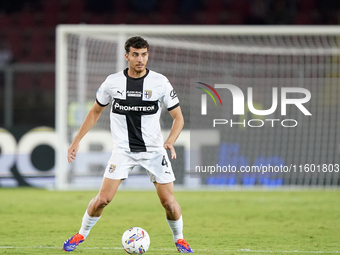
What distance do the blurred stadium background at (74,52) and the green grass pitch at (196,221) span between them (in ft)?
2.26

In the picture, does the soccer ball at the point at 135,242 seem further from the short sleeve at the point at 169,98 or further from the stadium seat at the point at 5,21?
the stadium seat at the point at 5,21

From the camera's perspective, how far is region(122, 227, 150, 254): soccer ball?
5.00 metres

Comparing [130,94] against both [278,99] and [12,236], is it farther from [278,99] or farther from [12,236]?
[278,99]

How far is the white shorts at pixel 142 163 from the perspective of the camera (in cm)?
513

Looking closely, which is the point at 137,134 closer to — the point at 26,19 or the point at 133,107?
the point at 133,107

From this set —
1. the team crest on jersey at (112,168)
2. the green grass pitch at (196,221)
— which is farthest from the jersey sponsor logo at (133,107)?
the green grass pitch at (196,221)

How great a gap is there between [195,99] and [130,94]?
20.7 ft

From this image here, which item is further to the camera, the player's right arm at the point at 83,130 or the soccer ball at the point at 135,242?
the player's right arm at the point at 83,130

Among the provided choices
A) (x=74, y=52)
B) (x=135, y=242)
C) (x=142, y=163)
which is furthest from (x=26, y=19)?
(x=135, y=242)

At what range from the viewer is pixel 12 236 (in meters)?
6.20

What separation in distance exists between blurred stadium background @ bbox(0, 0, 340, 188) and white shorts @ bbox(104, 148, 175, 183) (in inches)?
227

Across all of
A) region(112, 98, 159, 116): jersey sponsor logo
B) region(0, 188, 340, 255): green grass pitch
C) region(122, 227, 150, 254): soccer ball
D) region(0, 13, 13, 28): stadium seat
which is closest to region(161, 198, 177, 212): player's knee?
region(122, 227, 150, 254): soccer ball

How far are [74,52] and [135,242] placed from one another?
22.2ft

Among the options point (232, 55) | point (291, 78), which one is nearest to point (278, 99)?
point (291, 78)
